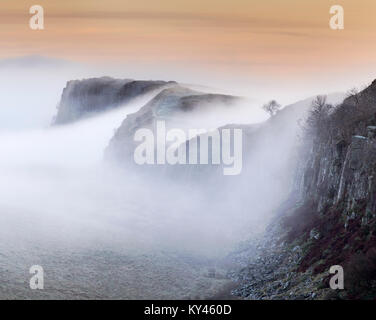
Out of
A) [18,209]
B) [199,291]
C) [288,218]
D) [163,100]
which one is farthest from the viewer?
[163,100]

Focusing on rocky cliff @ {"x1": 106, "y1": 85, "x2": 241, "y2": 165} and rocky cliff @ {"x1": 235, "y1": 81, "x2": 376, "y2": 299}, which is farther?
rocky cliff @ {"x1": 106, "y1": 85, "x2": 241, "y2": 165}

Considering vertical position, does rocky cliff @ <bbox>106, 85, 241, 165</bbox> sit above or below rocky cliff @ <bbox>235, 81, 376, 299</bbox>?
above

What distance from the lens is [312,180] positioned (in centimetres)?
8369

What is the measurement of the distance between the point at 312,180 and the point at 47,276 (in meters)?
39.7

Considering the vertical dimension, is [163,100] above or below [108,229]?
above

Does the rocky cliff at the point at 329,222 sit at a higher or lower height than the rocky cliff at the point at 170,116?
lower

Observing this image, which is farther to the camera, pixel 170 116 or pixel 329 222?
pixel 170 116

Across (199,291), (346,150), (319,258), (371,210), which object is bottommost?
(199,291)

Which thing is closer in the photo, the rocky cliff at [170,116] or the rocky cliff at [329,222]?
the rocky cliff at [329,222]

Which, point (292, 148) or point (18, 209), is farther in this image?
point (18, 209)

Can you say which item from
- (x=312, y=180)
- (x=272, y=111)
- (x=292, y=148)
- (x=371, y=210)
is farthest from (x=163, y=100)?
(x=371, y=210)

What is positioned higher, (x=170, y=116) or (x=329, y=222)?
(x=170, y=116)
